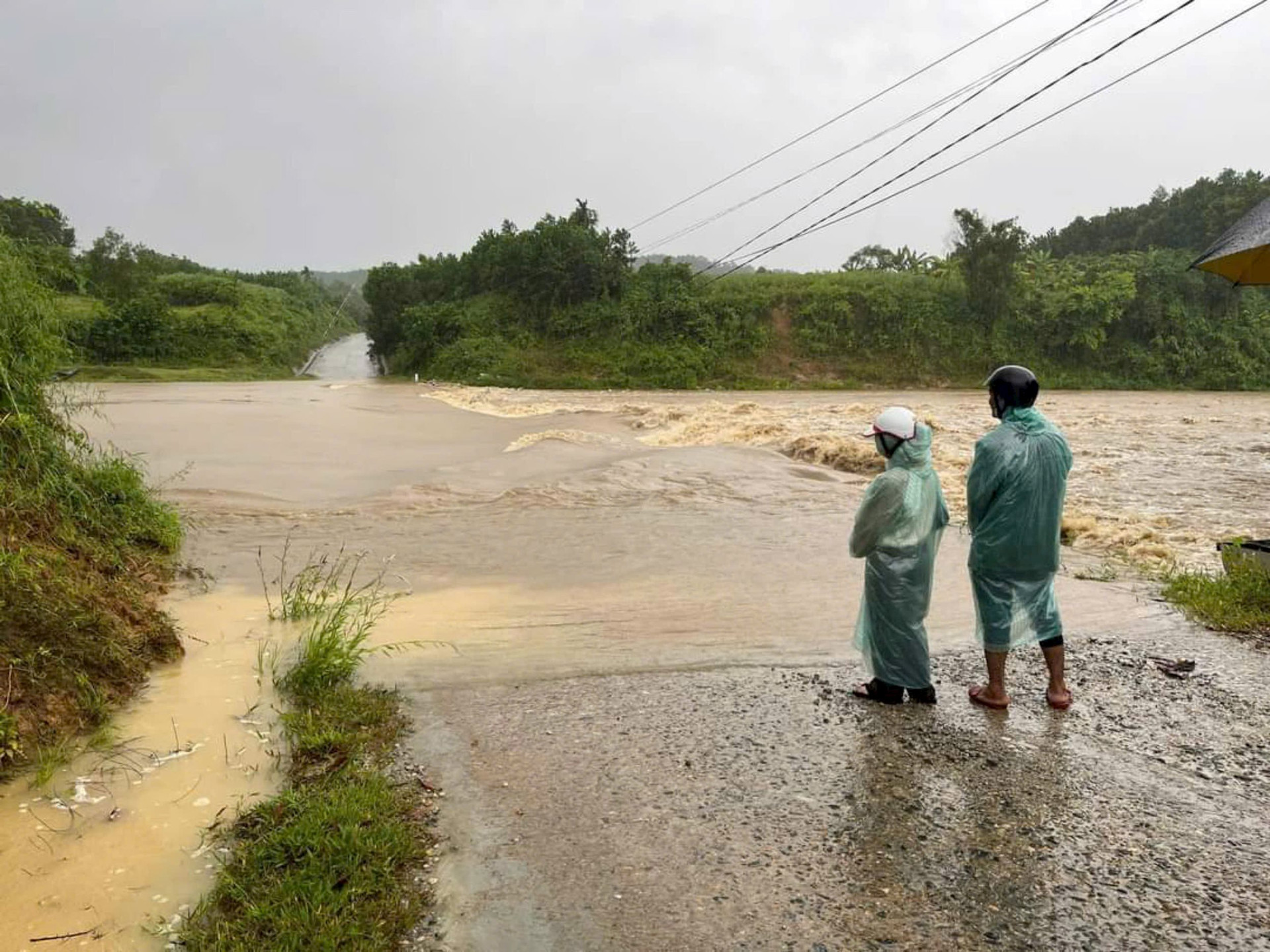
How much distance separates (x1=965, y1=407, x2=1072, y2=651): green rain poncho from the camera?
13.8ft

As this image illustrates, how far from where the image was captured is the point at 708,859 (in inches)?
123

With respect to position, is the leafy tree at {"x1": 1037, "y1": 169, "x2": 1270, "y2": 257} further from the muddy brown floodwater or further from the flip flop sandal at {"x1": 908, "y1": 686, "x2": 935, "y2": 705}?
the flip flop sandal at {"x1": 908, "y1": 686, "x2": 935, "y2": 705}

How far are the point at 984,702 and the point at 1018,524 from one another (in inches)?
40.8

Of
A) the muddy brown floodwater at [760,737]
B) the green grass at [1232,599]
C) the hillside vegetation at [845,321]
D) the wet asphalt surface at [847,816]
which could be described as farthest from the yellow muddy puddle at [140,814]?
the hillside vegetation at [845,321]

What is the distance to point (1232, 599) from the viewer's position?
20.5 ft

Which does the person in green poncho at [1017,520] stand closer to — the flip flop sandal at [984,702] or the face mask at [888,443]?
the flip flop sandal at [984,702]

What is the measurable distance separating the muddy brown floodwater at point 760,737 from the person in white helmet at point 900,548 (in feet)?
0.87

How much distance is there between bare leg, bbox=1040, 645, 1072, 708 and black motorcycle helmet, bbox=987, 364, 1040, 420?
51.0 inches

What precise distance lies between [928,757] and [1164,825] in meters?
0.94

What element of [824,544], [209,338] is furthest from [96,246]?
[824,544]

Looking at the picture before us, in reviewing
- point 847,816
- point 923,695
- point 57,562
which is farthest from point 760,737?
point 57,562

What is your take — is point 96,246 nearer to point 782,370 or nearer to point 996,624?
point 782,370

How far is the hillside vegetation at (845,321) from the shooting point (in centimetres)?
3941

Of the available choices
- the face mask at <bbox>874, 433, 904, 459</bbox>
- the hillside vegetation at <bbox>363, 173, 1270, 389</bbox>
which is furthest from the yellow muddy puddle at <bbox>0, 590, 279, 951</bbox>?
the hillside vegetation at <bbox>363, 173, 1270, 389</bbox>
